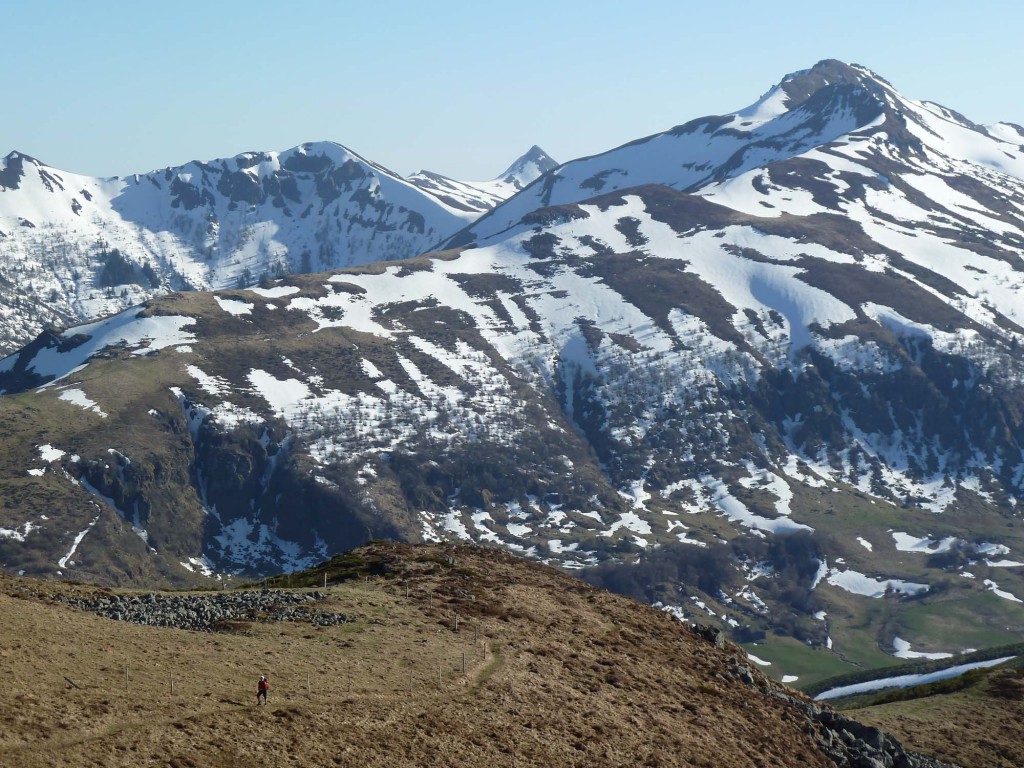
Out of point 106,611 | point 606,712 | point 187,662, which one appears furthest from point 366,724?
point 106,611

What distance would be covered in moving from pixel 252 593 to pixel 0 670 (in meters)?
20.5

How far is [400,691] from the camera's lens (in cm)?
5334

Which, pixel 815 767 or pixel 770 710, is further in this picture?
pixel 770 710

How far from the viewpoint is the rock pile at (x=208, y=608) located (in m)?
59.0

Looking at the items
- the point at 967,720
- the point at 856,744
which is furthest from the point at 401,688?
the point at 967,720

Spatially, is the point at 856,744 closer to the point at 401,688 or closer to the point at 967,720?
the point at 967,720

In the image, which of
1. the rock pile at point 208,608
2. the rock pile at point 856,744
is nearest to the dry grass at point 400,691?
the rock pile at point 856,744

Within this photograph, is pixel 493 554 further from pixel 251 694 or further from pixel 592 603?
pixel 251 694

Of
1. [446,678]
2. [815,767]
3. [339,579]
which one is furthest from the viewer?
[339,579]

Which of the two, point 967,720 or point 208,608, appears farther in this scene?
point 967,720

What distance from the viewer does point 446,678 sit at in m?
56.0

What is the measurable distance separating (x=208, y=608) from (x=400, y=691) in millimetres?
13155

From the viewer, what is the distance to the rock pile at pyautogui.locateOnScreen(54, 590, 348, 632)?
59.0m

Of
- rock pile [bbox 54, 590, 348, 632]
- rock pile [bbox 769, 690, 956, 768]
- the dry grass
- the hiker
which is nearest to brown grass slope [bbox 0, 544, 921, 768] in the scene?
the dry grass
